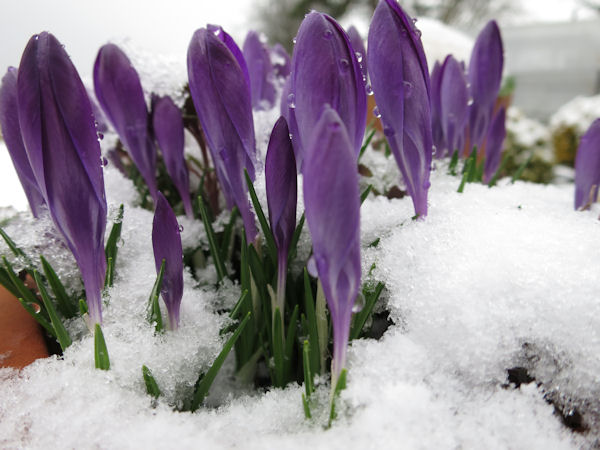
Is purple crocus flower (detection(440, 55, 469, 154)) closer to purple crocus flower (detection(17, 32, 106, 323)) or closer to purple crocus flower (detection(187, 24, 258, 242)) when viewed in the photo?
purple crocus flower (detection(187, 24, 258, 242))

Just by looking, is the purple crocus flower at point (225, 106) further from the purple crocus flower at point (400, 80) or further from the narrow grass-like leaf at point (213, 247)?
the purple crocus flower at point (400, 80)

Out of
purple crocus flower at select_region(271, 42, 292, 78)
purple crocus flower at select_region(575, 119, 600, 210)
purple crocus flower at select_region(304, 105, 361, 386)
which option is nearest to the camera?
purple crocus flower at select_region(304, 105, 361, 386)

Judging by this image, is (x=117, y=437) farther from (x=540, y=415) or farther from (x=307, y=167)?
(x=540, y=415)

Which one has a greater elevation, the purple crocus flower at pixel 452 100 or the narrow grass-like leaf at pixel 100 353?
the purple crocus flower at pixel 452 100

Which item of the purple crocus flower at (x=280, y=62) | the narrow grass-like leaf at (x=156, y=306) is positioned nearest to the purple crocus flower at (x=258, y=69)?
the purple crocus flower at (x=280, y=62)

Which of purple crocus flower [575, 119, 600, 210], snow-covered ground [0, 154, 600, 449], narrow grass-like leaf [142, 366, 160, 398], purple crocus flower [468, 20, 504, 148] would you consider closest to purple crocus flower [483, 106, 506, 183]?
purple crocus flower [468, 20, 504, 148]

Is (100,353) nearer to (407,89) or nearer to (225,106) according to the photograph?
(225,106)

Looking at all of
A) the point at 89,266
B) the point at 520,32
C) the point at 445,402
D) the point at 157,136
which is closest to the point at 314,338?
the point at 445,402
